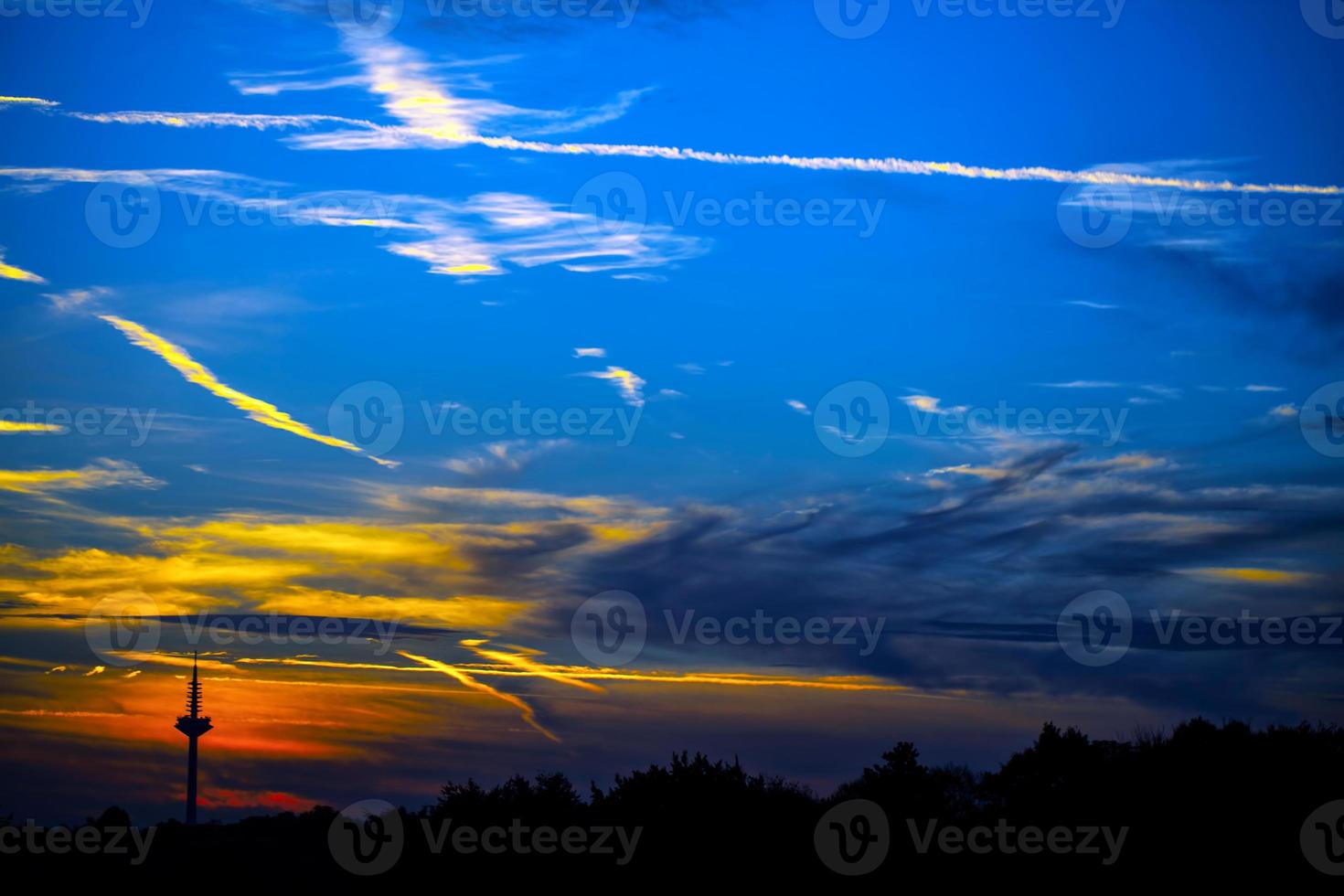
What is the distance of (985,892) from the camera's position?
3866cm

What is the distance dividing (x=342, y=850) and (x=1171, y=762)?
41.0 m

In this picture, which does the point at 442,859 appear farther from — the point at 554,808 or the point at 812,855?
the point at 812,855

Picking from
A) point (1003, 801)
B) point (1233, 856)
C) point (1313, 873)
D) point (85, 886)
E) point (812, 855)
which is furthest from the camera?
→ point (85, 886)

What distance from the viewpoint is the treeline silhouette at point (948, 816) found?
3747 cm

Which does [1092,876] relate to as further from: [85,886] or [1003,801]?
[85,886]

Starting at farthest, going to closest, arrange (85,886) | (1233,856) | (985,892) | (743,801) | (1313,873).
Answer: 1. (85,886)
2. (743,801)
3. (985,892)
4. (1233,856)
5. (1313,873)

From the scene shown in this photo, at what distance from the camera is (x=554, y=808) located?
54500 mm

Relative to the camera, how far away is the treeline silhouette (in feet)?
123

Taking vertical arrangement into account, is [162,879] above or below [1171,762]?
below

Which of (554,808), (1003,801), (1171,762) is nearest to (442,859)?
(554,808)

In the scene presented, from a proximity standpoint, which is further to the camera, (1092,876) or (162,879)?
(162,879)

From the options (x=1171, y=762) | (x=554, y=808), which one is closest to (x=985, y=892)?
(x=1171, y=762)

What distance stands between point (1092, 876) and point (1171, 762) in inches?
374

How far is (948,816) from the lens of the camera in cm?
4997
